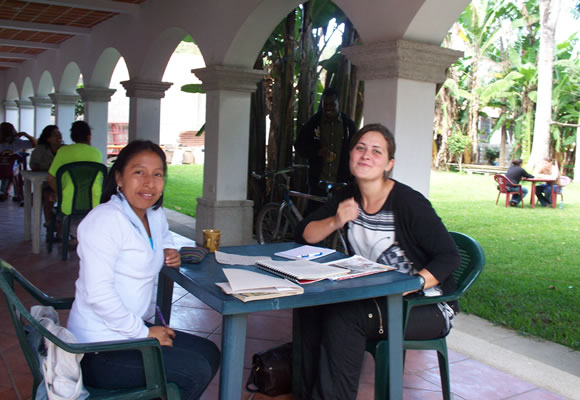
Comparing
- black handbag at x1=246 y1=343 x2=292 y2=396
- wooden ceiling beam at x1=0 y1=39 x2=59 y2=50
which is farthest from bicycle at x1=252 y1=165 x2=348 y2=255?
wooden ceiling beam at x1=0 y1=39 x2=59 y2=50

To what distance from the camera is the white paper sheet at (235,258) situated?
231 centimetres

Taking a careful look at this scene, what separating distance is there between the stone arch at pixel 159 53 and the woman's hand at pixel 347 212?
557 centimetres

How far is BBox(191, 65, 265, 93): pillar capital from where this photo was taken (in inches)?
249

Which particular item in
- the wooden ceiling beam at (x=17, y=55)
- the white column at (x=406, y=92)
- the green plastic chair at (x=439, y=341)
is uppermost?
the wooden ceiling beam at (x=17, y=55)

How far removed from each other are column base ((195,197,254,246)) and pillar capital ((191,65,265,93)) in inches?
50.1

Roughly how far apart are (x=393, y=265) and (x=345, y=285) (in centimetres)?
57

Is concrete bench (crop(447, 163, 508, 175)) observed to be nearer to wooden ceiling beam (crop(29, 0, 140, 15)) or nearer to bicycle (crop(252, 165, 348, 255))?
wooden ceiling beam (crop(29, 0, 140, 15))

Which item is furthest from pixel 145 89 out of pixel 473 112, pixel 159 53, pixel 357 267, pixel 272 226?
pixel 473 112

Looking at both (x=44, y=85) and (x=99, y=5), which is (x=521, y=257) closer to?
(x=99, y=5)

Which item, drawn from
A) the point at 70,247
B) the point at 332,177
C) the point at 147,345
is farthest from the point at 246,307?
the point at 70,247

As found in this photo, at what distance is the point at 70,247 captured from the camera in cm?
624

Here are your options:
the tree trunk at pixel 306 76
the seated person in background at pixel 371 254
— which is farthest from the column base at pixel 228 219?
the seated person in background at pixel 371 254

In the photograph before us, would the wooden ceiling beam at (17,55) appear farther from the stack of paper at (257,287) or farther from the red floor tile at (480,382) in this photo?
the stack of paper at (257,287)

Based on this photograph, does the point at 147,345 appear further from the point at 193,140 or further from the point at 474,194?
the point at 193,140
